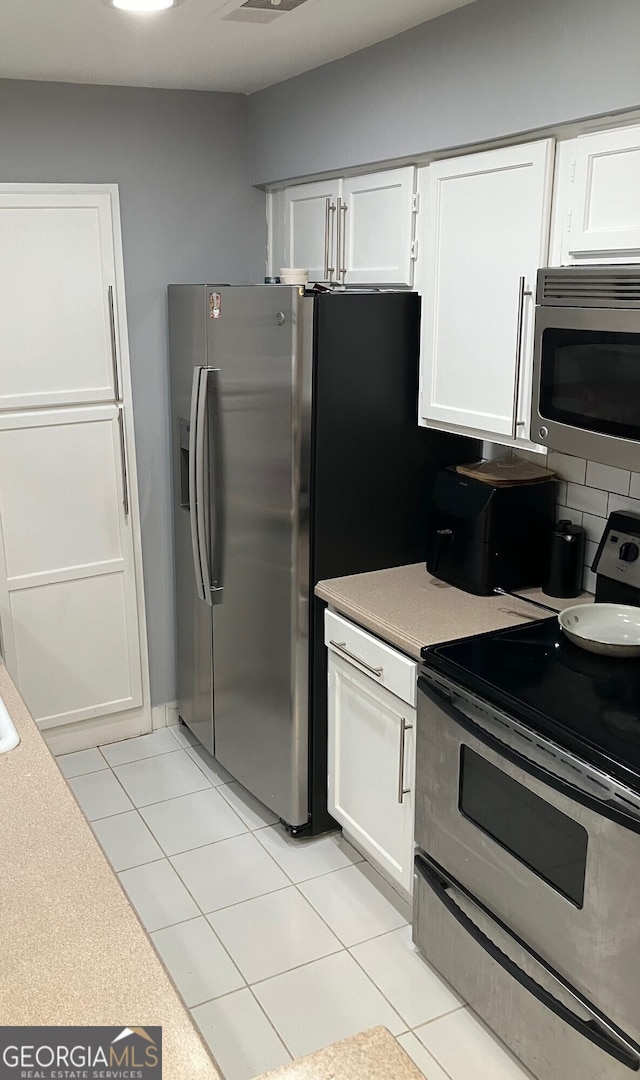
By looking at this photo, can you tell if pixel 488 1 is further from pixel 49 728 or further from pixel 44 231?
pixel 49 728

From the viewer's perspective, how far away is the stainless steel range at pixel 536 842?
1.74m

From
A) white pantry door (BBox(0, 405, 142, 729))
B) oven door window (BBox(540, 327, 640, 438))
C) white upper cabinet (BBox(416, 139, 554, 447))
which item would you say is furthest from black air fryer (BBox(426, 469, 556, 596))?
white pantry door (BBox(0, 405, 142, 729))

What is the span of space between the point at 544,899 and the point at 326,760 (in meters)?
1.09

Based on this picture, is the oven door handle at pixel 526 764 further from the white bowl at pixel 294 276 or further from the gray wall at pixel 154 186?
the gray wall at pixel 154 186

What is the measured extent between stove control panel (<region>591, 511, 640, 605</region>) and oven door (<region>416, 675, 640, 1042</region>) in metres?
0.60

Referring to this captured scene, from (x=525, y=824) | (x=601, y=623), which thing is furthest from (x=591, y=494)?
(x=525, y=824)

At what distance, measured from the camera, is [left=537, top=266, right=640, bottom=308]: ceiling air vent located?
6.01ft

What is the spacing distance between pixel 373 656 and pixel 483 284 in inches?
39.7

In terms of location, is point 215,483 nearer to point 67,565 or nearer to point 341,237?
point 67,565

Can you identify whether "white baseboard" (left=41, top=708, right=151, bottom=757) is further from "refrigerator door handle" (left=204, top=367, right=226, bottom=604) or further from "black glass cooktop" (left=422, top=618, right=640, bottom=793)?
"black glass cooktop" (left=422, top=618, right=640, bottom=793)

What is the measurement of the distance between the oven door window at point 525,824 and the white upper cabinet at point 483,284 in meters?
0.83

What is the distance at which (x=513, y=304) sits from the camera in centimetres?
227

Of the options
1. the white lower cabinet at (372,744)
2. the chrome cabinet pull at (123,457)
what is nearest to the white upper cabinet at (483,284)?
the white lower cabinet at (372,744)

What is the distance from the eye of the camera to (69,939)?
4.31 ft
